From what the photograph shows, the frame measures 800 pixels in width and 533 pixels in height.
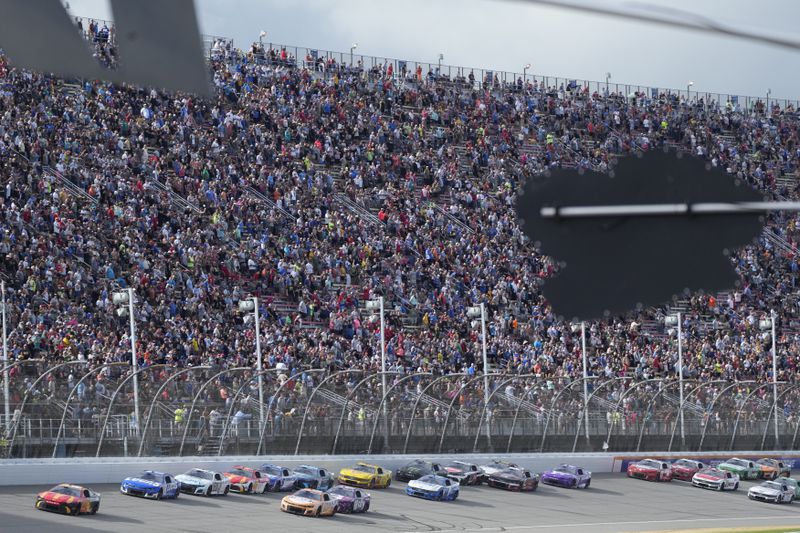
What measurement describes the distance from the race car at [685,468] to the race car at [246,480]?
1560 centimetres

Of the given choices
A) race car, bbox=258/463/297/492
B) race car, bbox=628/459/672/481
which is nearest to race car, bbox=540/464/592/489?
race car, bbox=628/459/672/481

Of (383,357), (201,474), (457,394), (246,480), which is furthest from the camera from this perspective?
(383,357)

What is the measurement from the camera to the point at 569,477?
41656mm

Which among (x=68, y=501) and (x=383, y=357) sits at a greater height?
(x=383, y=357)

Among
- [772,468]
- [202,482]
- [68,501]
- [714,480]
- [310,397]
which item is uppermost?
[310,397]

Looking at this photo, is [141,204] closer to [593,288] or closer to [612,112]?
[612,112]

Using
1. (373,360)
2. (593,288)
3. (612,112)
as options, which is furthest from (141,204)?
(593,288)

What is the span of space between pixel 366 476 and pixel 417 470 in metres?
1.70

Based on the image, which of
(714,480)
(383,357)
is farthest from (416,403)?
(714,480)

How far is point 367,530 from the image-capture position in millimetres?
31328

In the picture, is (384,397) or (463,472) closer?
(384,397)

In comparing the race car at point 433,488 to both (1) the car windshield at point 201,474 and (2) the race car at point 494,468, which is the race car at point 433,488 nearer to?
(2) the race car at point 494,468

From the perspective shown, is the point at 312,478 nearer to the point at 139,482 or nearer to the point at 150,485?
the point at 150,485

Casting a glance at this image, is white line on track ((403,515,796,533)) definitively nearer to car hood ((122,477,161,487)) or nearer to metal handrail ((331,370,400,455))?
metal handrail ((331,370,400,455))
